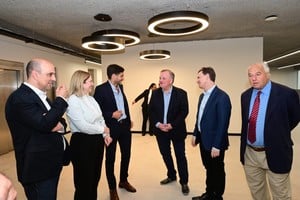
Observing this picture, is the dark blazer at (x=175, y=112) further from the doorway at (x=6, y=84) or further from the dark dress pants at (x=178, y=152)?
the doorway at (x=6, y=84)

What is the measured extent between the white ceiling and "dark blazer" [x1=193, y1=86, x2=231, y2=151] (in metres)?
2.15

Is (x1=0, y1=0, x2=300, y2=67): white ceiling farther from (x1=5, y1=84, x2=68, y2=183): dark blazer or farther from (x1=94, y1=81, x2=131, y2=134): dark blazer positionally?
(x1=5, y1=84, x2=68, y2=183): dark blazer

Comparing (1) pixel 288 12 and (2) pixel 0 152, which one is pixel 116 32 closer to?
(1) pixel 288 12

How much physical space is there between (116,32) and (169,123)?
220cm

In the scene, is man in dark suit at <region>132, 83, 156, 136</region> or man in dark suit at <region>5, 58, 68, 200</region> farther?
man in dark suit at <region>132, 83, 156, 136</region>

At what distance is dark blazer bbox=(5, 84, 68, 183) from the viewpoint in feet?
5.06

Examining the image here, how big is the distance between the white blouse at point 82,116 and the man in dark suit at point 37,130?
0.97 ft

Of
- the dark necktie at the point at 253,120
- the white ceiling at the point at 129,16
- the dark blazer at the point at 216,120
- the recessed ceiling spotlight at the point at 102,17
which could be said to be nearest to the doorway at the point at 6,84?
the white ceiling at the point at 129,16

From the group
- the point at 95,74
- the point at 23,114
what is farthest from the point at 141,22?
the point at 95,74

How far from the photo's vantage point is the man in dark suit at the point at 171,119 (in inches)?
118

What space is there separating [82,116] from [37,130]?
48 cm

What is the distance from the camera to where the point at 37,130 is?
1.58m

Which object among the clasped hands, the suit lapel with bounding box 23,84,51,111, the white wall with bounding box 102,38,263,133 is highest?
the white wall with bounding box 102,38,263,133

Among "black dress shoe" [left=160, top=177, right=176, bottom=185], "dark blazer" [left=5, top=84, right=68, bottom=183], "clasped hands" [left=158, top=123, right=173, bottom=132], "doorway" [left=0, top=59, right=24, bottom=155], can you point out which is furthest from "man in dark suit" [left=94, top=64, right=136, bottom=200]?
"doorway" [left=0, top=59, right=24, bottom=155]
